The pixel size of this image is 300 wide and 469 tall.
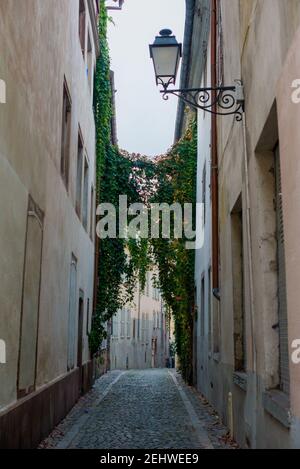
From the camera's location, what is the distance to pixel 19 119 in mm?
6723

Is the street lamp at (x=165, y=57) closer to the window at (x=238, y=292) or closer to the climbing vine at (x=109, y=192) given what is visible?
the window at (x=238, y=292)

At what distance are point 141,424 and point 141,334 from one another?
1206 inches

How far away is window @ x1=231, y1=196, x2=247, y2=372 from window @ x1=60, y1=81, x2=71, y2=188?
3532 millimetres

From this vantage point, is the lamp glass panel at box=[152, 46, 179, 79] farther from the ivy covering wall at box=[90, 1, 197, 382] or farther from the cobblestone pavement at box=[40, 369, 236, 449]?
the ivy covering wall at box=[90, 1, 197, 382]

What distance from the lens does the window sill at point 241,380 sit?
24.3 feet

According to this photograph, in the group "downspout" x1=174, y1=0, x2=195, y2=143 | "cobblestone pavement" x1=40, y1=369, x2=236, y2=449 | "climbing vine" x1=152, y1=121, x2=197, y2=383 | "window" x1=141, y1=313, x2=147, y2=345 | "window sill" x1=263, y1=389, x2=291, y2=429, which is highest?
"downspout" x1=174, y1=0, x2=195, y2=143

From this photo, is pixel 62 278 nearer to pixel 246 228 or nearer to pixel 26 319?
pixel 26 319

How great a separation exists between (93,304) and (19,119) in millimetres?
11789

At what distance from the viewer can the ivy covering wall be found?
1830 centimetres

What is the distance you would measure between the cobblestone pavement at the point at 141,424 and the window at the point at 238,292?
1164mm

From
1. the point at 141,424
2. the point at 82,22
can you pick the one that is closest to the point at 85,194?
the point at 82,22

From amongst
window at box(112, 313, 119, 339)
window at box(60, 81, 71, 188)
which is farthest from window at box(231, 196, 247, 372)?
window at box(112, 313, 119, 339)

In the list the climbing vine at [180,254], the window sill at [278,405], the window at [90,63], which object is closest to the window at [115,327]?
the climbing vine at [180,254]
